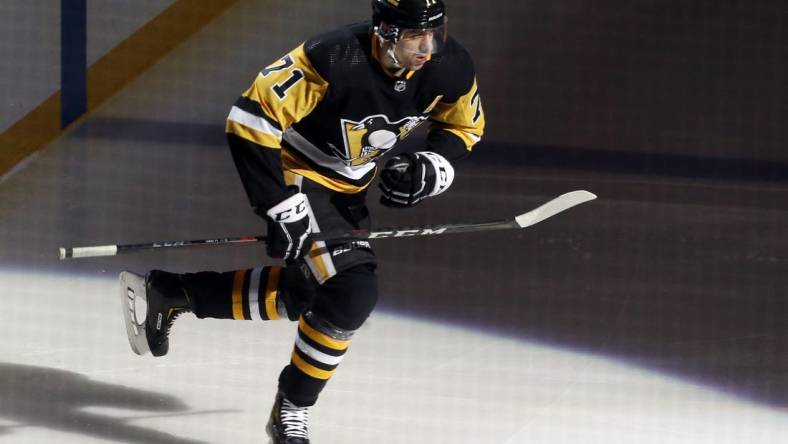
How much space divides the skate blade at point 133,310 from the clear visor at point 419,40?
0.88 metres

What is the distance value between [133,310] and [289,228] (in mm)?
641

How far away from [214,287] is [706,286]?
5.00ft

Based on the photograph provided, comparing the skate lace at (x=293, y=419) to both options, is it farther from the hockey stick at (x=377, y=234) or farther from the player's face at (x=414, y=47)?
the player's face at (x=414, y=47)

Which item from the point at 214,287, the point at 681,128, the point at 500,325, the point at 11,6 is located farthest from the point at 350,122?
the point at 681,128

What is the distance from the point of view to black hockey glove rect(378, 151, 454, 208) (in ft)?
8.68

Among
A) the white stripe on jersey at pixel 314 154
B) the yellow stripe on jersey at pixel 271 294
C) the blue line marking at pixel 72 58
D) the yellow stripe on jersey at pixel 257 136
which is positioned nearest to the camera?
the yellow stripe on jersey at pixel 257 136

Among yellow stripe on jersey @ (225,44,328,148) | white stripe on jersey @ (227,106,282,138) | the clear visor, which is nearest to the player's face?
the clear visor

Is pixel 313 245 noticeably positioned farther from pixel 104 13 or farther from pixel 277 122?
pixel 104 13

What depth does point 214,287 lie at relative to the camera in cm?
284

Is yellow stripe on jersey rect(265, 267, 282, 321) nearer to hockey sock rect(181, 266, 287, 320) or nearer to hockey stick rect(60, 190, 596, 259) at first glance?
hockey sock rect(181, 266, 287, 320)

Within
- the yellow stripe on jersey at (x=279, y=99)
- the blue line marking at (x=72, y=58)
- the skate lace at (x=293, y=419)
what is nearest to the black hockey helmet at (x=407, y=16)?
the yellow stripe on jersey at (x=279, y=99)

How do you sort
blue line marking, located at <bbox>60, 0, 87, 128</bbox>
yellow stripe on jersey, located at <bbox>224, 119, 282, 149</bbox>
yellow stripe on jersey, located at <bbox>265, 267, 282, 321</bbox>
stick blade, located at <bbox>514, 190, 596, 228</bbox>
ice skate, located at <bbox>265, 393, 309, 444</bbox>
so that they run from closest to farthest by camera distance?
yellow stripe on jersey, located at <bbox>224, 119, 282, 149</bbox> → ice skate, located at <bbox>265, 393, 309, 444</bbox> → yellow stripe on jersey, located at <bbox>265, 267, 282, 321</bbox> → stick blade, located at <bbox>514, 190, 596, 228</bbox> → blue line marking, located at <bbox>60, 0, 87, 128</bbox>

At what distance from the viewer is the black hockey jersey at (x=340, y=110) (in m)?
2.47

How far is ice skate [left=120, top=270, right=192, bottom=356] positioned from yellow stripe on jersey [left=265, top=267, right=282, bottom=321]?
0.61ft
